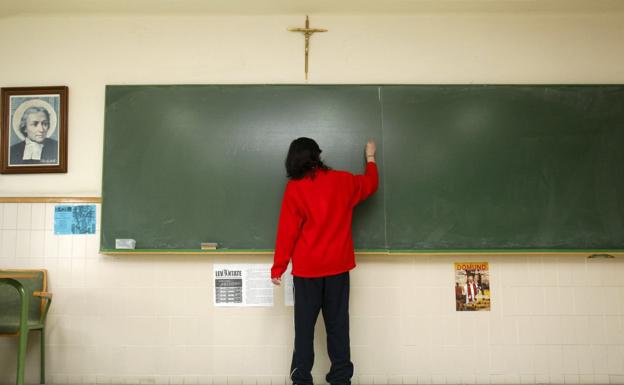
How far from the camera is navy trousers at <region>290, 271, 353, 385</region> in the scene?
285cm

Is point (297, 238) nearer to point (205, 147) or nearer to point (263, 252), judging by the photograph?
point (263, 252)

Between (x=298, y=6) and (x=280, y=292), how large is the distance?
207cm

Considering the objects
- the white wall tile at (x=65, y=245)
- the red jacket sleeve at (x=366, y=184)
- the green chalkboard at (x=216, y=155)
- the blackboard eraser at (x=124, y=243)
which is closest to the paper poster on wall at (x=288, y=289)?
the green chalkboard at (x=216, y=155)

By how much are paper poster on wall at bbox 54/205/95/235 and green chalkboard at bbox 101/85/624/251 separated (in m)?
0.16

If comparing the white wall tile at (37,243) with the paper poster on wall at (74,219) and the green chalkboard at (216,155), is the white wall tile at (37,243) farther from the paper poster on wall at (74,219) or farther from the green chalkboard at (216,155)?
the green chalkboard at (216,155)

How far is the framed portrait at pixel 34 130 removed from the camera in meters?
3.46

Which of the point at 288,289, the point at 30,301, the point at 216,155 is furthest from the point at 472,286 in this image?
the point at 30,301

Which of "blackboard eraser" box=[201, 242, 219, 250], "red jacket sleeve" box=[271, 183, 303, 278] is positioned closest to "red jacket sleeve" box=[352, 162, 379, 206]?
"red jacket sleeve" box=[271, 183, 303, 278]

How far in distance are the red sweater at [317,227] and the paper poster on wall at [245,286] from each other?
50 centimetres

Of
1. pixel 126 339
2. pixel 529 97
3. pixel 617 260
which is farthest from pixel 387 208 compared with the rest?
pixel 126 339

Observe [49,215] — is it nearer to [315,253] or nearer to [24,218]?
[24,218]

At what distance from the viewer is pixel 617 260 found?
339cm

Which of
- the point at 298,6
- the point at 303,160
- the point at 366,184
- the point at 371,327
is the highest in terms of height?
the point at 298,6

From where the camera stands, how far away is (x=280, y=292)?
3367 mm
